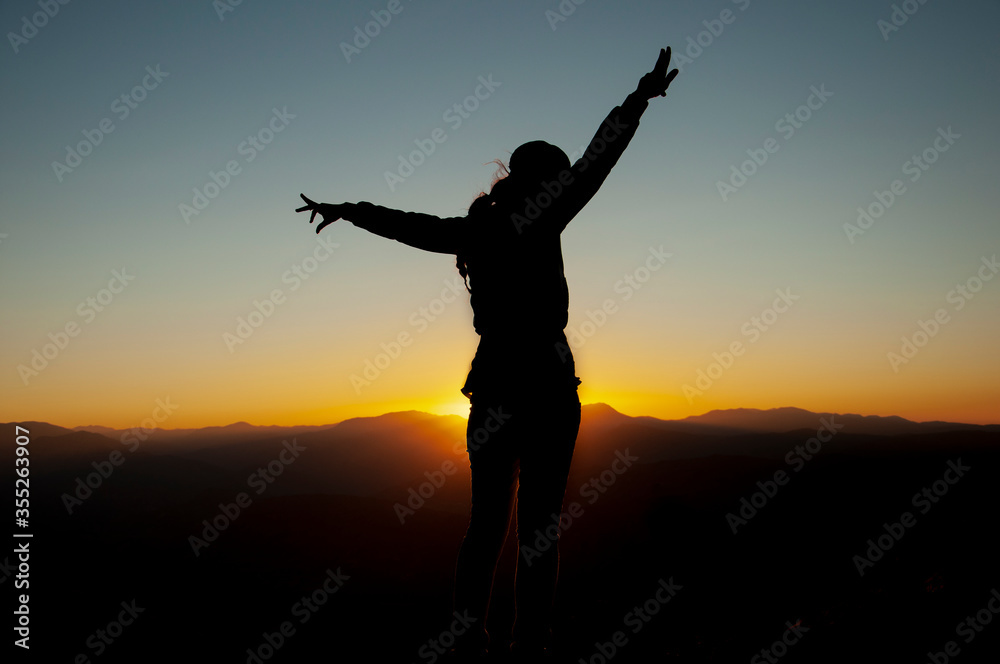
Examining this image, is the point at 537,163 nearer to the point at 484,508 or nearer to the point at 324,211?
the point at 324,211

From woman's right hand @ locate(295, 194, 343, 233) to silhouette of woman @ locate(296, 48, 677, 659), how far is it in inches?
0.4

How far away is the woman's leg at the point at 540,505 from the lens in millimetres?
2770

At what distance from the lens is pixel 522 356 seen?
2844 mm

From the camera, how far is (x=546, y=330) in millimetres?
2857

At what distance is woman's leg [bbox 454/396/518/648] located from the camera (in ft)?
9.31

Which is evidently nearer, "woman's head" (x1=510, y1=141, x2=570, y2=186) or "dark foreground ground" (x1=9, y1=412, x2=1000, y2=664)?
"woman's head" (x1=510, y1=141, x2=570, y2=186)

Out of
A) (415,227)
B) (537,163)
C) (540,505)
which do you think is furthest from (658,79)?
(540,505)

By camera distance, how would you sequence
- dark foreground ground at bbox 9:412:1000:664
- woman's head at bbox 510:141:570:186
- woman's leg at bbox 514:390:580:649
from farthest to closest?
1. dark foreground ground at bbox 9:412:1000:664
2. woman's head at bbox 510:141:570:186
3. woman's leg at bbox 514:390:580:649

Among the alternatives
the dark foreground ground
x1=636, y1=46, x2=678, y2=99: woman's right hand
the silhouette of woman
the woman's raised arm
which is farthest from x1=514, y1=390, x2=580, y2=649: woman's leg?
x1=636, y1=46, x2=678, y2=99: woman's right hand

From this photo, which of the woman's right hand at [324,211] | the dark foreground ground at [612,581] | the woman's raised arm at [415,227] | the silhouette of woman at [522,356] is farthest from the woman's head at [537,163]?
the dark foreground ground at [612,581]

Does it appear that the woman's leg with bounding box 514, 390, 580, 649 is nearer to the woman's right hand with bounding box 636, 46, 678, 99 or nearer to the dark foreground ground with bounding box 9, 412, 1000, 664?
the dark foreground ground with bounding box 9, 412, 1000, 664

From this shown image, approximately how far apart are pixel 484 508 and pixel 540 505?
0.30 meters

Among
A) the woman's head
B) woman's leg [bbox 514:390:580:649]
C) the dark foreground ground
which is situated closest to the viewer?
woman's leg [bbox 514:390:580:649]

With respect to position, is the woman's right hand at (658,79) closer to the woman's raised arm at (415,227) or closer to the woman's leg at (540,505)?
the woman's raised arm at (415,227)
